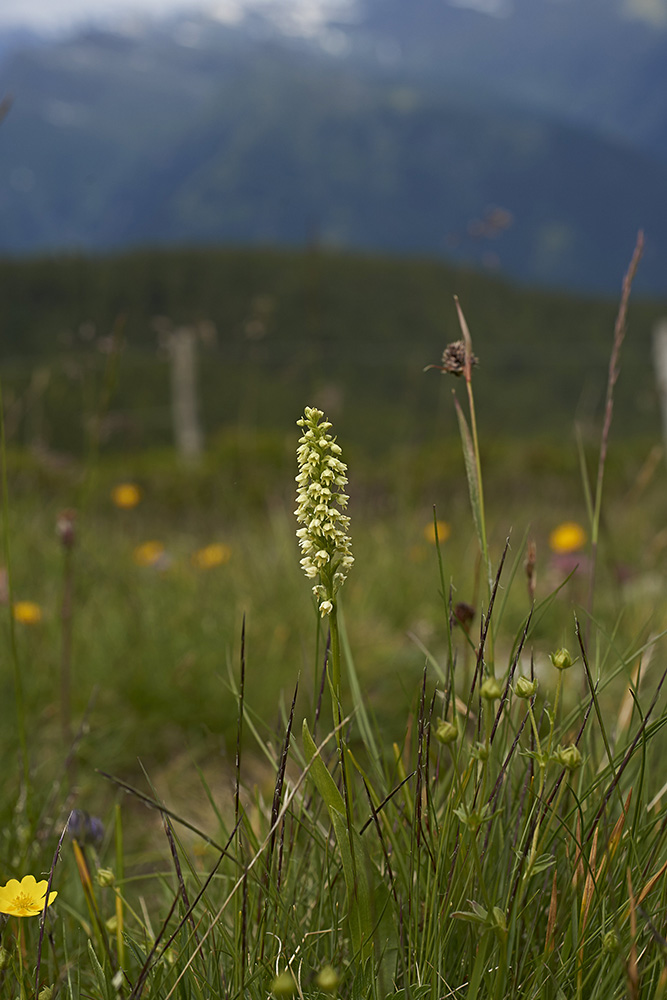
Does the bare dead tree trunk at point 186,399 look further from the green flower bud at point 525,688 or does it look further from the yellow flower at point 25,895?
the green flower bud at point 525,688

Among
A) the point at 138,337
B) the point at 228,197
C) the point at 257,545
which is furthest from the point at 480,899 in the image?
the point at 228,197

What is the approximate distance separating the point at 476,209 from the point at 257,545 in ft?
599

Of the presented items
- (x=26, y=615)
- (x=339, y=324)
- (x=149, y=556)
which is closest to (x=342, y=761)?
(x=26, y=615)

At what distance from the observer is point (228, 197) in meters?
166

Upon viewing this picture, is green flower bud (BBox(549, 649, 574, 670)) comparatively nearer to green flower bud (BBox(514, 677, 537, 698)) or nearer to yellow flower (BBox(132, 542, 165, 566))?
green flower bud (BBox(514, 677, 537, 698))

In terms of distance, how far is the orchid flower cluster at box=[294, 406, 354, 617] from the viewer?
24.7 inches

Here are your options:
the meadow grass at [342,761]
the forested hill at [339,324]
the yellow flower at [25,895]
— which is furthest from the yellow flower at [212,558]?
the forested hill at [339,324]

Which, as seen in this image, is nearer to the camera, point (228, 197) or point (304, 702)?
point (304, 702)

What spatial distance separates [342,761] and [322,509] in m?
0.22

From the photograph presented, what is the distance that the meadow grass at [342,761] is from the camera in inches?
27.8

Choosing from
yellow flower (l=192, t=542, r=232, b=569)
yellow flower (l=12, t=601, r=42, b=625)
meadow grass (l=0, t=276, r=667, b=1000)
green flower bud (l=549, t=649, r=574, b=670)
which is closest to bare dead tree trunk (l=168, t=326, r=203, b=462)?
meadow grass (l=0, t=276, r=667, b=1000)

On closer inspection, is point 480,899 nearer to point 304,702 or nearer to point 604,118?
point 304,702

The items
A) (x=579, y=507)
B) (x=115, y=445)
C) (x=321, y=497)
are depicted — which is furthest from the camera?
(x=115, y=445)

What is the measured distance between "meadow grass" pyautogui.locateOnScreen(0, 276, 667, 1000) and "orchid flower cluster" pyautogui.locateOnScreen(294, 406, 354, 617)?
0.7 inches
